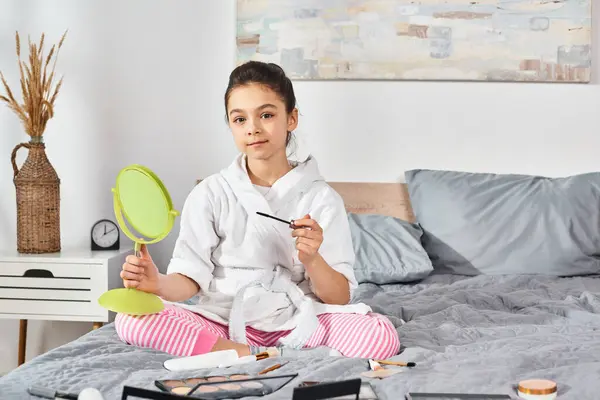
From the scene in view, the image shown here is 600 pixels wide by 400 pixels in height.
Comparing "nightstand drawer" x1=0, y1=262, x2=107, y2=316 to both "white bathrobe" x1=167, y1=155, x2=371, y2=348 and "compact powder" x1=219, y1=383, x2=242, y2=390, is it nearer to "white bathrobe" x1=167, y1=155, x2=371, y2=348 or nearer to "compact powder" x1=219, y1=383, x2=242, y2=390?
"white bathrobe" x1=167, y1=155, x2=371, y2=348

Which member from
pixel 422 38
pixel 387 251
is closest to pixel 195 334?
pixel 387 251

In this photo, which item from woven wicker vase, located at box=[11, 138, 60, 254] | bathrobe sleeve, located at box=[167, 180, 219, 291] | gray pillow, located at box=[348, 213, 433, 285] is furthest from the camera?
woven wicker vase, located at box=[11, 138, 60, 254]

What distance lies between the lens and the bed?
127 cm

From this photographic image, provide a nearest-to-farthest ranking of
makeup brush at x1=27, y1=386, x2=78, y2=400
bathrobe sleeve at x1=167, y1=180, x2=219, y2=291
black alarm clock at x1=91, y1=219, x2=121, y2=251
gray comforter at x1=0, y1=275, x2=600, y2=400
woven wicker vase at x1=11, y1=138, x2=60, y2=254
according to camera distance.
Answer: makeup brush at x1=27, y1=386, x2=78, y2=400
gray comforter at x1=0, y1=275, x2=600, y2=400
bathrobe sleeve at x1=167, y1=180, x2=219, y2=291
woven wicker vase at x1=11, y1=138, x2=60, y2=254
black alarm clock at x1=91, y1=219, x2=121, y2=251

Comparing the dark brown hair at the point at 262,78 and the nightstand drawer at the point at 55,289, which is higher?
the dark brown hair at the point at 262,78

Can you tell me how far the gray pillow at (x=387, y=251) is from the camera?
2.41 meters

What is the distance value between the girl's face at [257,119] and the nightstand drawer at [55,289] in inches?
38.6

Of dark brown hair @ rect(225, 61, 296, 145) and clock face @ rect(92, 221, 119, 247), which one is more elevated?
dark brown hair @ rect(225, 61, 296, 145)

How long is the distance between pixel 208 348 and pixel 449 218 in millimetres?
1312

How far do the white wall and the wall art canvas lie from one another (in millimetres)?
56

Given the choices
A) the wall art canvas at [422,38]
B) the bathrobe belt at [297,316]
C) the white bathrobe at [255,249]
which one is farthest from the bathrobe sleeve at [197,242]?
the wall art canvas at [422,38]

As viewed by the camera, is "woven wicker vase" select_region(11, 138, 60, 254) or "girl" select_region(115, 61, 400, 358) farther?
"woven wicker vase" select_region(11, 138, 60, 254)

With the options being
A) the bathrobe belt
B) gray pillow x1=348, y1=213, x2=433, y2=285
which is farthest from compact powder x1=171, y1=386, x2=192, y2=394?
gray pillow x1=348, y1=213, x2=433, y2=285

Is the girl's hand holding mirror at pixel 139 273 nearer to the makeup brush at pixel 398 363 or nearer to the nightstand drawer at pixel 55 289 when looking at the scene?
the makeup brush at pixel 398 363
